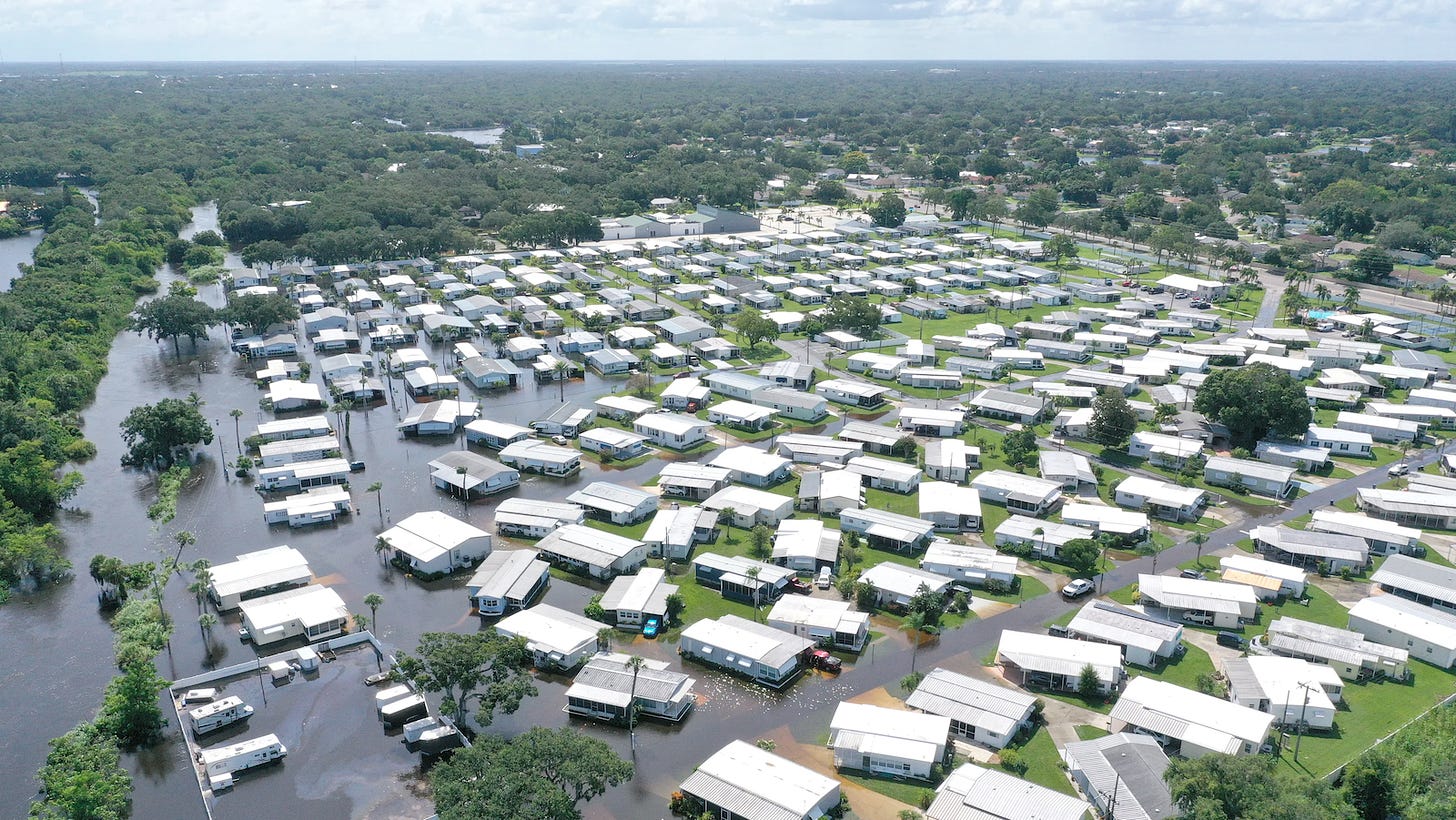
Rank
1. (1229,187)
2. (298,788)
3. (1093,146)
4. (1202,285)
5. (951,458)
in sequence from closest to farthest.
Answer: (298,788) < (951,458) < (1202,285) < (1229,187) < (1093,146)

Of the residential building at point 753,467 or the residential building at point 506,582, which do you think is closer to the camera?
the residential building at point 506,582

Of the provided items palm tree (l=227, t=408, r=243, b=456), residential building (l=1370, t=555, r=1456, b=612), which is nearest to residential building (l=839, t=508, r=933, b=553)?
residential building (l=1370, t=555, r=1456, b=612)

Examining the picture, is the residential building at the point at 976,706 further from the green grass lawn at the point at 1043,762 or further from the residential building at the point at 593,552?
the residential building at the point at 593,552

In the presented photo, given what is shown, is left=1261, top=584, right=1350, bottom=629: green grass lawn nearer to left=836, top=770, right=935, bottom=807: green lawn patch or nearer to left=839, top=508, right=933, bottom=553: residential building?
left=839, top=508, right=933, bottom=553: residential building

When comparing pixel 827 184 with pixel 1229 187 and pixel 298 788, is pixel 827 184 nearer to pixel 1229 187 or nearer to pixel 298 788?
pixel 1229 187

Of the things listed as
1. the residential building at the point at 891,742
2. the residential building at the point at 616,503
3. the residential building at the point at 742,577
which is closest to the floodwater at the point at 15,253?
the residential building at the point at 616,503

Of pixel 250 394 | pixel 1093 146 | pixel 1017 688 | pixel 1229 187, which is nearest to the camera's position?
pixel 1017 688

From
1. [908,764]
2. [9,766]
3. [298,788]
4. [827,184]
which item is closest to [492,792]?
[298,788]
